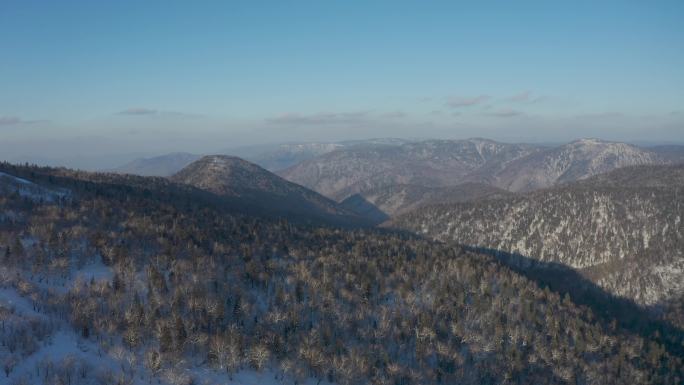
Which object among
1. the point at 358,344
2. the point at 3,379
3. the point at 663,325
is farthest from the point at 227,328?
the point at 663,325

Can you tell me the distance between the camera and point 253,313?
2918 inches

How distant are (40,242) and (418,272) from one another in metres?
84.9

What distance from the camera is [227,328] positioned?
6594cm

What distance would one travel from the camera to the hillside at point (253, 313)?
5362cm

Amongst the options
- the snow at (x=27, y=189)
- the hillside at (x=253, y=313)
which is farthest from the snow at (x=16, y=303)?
the snow at (x=27, y=189)

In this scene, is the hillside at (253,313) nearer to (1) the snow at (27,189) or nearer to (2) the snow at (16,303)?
(2) the snow at (16,303)

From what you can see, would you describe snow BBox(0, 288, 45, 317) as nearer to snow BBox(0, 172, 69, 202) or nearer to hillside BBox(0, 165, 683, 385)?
hillside BBox(0, 165, 683, 385)

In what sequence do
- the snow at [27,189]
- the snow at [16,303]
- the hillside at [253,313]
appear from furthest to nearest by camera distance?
the snow at [27,189], the hillside at [253,313], the snow at [16,303]

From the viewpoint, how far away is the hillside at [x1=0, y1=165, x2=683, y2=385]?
53.6m

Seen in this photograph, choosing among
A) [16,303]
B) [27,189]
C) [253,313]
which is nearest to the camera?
[16,303]

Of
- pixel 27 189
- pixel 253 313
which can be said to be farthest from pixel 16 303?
pixel 27 189

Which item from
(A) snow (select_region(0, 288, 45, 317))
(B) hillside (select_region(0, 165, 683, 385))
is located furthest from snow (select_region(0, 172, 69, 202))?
(A) snow (select_region(0, 288, 45, 317))

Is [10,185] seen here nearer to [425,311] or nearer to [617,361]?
[425,311]

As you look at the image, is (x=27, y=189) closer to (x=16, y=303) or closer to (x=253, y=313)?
(x=16, y=303)
